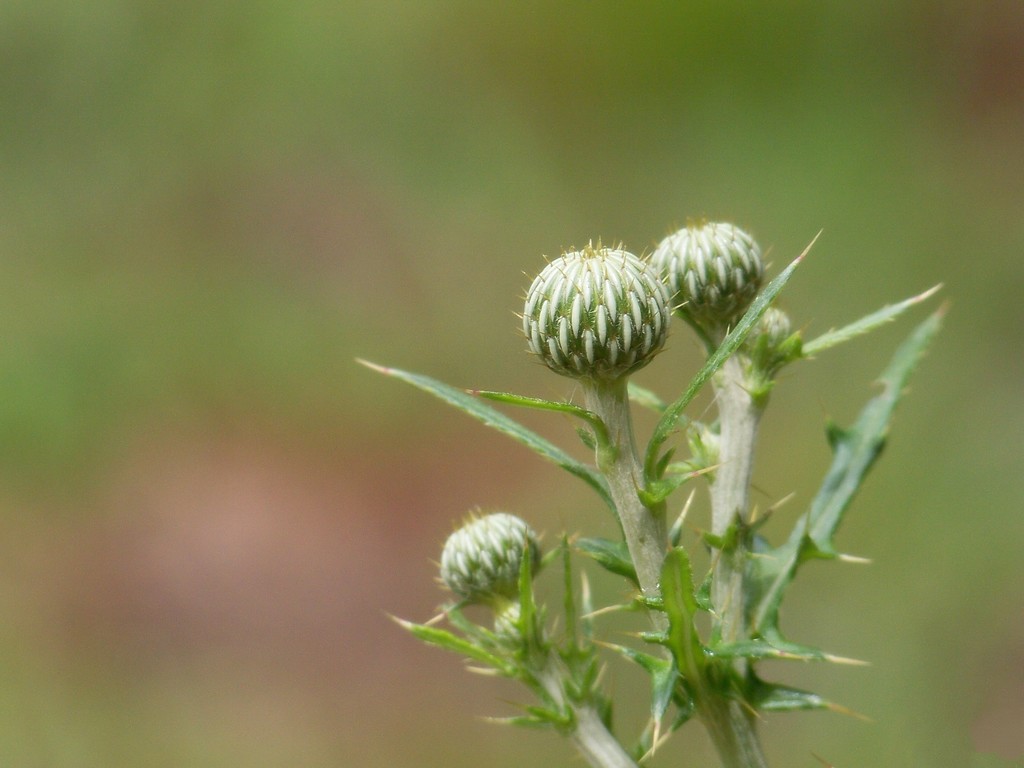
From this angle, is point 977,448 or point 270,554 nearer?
point 977,448

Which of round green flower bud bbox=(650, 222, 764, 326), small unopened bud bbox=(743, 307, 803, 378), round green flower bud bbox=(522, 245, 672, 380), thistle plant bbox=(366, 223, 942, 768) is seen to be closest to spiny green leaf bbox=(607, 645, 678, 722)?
thistle plant bbox=(366, 223, 942, 768)

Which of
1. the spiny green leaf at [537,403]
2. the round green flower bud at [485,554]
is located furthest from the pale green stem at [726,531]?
the round green flower bud at [485,554]

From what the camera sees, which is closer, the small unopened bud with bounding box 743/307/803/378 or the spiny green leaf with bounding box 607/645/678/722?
the spiny green leaf with bounding box 607/645/678/722

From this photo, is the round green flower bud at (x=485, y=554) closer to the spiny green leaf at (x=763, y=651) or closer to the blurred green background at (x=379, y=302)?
the spiny green leaf at (x=763, y=651)

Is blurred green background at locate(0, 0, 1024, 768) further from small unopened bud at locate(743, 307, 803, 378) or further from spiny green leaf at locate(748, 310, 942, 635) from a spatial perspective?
small unopened bud at locate(743, 307, 803, 378)

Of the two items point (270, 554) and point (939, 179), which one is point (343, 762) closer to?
point (270, 554)

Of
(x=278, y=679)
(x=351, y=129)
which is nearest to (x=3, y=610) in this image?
(x=278, y=679)

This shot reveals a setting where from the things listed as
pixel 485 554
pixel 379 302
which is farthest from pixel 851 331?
pixel 379 302
